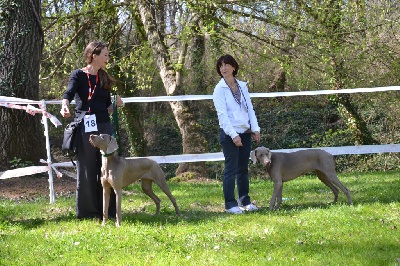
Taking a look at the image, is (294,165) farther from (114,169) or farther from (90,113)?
(90,113)

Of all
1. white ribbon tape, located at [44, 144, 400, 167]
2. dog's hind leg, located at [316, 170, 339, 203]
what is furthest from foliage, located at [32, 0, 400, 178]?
dog's hind leg, located at [316, 170, 339, 203]

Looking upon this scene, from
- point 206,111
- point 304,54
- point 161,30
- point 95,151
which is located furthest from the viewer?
point 206,111

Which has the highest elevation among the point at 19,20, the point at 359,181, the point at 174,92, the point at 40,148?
the point at 19,20

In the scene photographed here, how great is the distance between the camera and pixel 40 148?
10.1 meters

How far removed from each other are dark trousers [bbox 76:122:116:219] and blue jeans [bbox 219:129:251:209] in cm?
141

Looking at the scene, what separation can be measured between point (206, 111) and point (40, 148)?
8.79 meters

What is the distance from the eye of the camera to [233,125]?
704cm

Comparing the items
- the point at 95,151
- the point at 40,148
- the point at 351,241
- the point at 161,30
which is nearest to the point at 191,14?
the point at 161,30

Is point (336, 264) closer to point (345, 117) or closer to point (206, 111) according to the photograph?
point (345, 117)

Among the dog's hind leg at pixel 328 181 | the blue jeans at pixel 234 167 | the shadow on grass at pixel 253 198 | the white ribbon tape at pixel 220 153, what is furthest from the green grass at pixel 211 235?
the white ribbon tape at pixel 220 153

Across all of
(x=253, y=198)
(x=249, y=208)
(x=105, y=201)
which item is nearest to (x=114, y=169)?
(x=105, y=201)

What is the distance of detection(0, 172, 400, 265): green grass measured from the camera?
4930 millimetres

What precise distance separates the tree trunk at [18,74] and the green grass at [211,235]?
1.92 metres

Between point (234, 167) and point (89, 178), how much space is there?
1723mm
